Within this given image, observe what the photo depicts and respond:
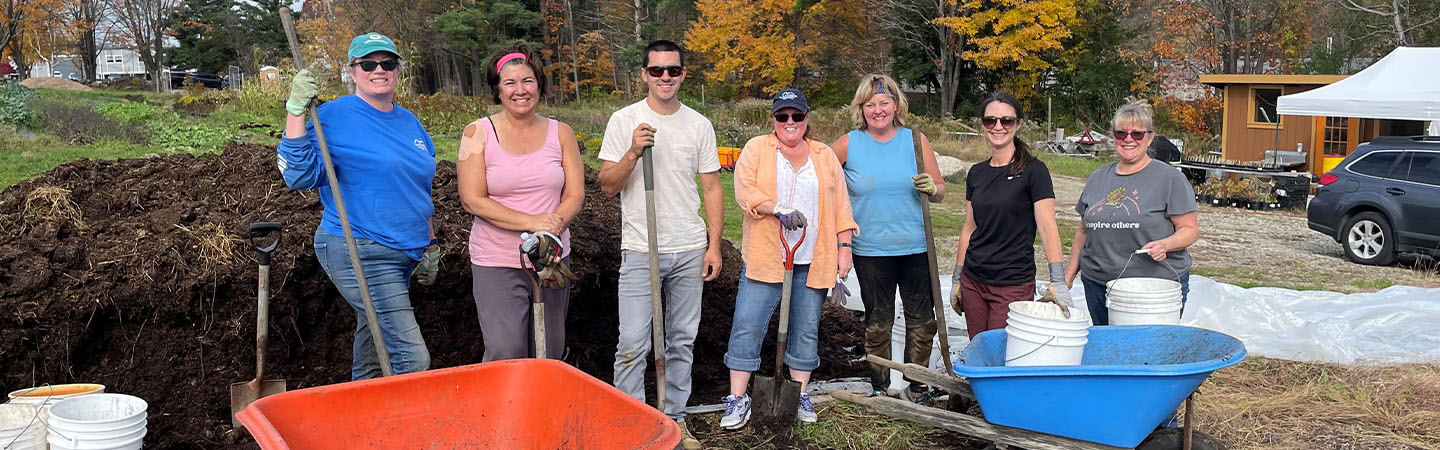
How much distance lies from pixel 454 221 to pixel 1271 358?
4.45m

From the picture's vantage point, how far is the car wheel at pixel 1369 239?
9.84 m

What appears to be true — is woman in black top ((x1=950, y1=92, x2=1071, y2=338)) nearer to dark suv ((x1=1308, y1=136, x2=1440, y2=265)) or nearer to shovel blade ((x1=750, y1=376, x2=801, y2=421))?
shovel blade ((x1=750, y1=376, x2=801, y2=421))

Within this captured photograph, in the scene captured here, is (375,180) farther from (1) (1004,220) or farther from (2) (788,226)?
(1) (1004,220)

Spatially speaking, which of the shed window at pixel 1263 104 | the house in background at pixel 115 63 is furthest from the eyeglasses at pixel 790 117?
the house in background at pixel 115 63

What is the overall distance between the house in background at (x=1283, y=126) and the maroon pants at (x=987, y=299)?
1678 centimetres

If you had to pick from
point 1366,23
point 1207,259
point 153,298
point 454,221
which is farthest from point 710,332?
point 1366,23

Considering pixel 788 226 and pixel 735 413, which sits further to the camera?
pixel 735 413

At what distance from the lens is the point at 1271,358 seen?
5547mm

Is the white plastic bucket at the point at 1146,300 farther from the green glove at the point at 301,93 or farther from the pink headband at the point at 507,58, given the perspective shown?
the green glove at the point at 301,93

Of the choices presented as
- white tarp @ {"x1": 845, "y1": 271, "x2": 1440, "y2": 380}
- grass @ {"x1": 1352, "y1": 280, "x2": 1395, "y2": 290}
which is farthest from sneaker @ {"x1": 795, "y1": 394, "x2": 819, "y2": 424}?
grass @ {"x1": 1352, "y1": 280, "x2": 1395, "y2": 290}

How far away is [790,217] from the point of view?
12.5ft

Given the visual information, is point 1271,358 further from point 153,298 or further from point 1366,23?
point 1366,23

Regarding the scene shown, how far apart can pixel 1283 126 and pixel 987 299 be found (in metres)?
18.4

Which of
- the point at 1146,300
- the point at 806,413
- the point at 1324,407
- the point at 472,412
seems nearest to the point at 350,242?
the point at 472,412
